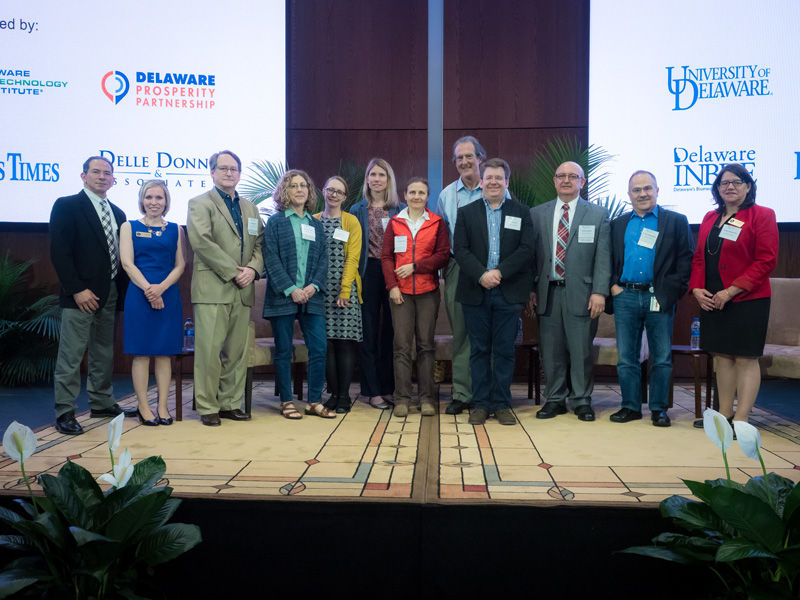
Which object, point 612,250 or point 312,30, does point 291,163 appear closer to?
point 312,30

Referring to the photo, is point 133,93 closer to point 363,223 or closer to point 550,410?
point 363,223

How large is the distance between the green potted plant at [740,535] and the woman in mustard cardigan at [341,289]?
2211 mm

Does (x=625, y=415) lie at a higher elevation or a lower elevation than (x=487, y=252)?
lower

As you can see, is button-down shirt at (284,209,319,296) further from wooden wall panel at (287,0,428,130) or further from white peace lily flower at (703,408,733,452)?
white peace lily flower at (703,408,733,452)

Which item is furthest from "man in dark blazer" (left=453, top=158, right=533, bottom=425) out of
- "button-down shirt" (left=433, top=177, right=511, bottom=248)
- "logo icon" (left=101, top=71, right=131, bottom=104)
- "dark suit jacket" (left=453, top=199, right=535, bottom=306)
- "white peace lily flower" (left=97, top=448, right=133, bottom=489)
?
"logo icon" (left=101, top=71, right=131, bottom=104)

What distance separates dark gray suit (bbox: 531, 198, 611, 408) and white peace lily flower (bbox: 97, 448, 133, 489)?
2607mm

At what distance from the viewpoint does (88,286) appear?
140 inches

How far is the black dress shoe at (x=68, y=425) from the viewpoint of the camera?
3.29 m

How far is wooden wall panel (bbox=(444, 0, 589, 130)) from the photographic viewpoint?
18.3 feet

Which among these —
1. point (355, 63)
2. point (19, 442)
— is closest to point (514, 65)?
point (355, 63)

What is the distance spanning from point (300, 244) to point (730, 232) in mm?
2341

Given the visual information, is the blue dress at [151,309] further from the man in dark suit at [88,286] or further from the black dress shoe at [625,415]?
the black dress shoe at [625,415]

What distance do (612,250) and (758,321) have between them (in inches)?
33.6

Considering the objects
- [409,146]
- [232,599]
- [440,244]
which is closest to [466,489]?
[232,599]
